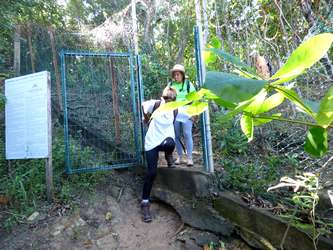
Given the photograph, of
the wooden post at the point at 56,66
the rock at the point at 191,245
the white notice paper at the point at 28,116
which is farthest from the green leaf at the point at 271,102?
the wooden post at the point at 56,66

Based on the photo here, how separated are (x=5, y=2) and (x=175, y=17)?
2.97 meters

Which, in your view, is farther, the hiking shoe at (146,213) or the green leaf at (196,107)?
the hiking shoe at (146,213)

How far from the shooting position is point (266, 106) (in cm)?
46

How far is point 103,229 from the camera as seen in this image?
370cm

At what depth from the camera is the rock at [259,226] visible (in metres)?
2.60

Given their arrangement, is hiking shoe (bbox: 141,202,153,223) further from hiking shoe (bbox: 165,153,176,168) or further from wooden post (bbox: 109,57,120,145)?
wooden post (bbox: 109,57,120,145)

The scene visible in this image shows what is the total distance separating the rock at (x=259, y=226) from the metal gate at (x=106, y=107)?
165 cm

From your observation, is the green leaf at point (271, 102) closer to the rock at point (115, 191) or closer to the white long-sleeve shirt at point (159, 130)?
the white long-sleeve shirt at point (159, 130)

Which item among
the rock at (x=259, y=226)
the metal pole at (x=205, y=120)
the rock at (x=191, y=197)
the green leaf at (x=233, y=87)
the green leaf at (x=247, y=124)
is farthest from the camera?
the metal pole at (x=205, y=120)

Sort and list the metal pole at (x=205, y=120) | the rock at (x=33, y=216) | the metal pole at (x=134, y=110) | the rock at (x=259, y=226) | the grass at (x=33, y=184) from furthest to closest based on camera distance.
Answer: the metal pole at (x=134, y=110) < the grass at (x=33, y=184) < the rock at (x=33, y=216) < the metal pole at (x=205, y=120) < the rock at (x=259, y=226)

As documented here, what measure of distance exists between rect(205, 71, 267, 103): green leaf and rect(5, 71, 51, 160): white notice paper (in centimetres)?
393

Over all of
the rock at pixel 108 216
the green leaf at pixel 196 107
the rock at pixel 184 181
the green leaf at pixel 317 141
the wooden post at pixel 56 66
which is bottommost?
the rock at pixel 108 216

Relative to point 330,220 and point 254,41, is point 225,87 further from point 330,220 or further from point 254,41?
point 254,41

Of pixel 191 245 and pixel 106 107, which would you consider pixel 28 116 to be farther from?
pixel 191 245
